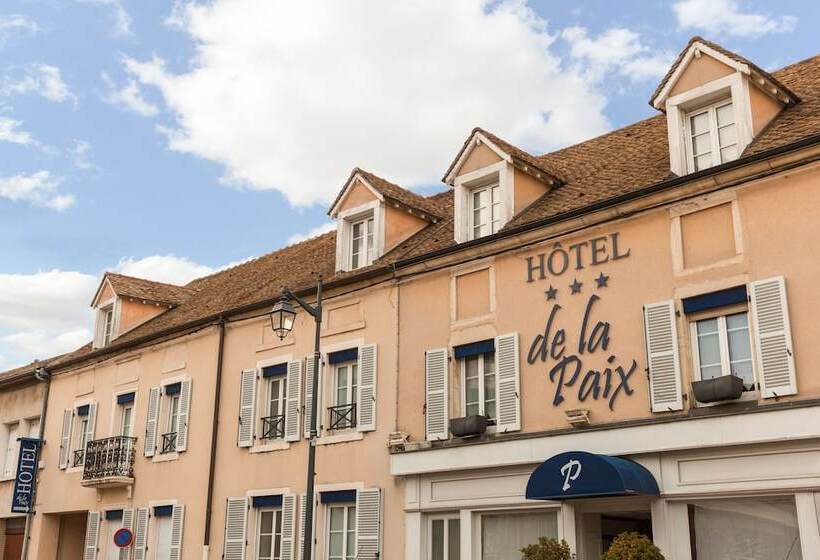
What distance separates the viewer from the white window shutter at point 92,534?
2188 centimetres

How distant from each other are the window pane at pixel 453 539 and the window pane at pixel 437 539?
14 centimetres

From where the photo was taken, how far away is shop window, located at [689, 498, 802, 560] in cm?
A: 1147

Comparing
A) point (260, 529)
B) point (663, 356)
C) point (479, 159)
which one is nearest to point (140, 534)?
point (260, 529)

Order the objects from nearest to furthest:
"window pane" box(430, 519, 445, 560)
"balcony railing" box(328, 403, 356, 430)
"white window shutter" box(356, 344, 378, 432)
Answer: "window pane" box(430, 519, 445, 560)
"white window shutter" box(356, 344, 378, 432)
"balcony railing" box(328, 403, 356, 430)

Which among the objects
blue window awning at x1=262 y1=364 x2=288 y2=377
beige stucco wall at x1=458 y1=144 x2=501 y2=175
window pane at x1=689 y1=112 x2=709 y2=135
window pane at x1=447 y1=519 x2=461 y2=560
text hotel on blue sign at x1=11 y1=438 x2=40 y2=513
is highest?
beige stucco wall at x1=458 y1=144 x2=501 y2=175

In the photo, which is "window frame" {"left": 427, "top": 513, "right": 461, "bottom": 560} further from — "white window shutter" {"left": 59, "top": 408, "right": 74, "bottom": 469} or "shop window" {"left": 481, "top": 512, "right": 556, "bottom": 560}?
"white window shutter" {"left": 59, "top": 408, "right": 74, "bottom": 469}

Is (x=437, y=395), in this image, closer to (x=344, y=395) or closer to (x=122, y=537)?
(x=344, y=395)

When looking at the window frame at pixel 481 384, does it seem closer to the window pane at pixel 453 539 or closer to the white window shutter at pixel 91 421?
the window pane at pixel 453 539

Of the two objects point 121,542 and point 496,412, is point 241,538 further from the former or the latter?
point 496,412

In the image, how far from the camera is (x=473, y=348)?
15.6 m

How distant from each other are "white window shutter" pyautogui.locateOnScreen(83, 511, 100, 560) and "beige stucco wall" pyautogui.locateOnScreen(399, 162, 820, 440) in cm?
992

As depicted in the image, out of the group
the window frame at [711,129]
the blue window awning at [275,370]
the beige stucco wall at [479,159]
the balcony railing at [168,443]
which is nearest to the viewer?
the window frame at [711,129]

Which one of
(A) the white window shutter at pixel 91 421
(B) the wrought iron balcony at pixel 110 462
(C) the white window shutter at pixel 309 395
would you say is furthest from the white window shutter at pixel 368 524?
(A) the white window shutter at pixel 91 421

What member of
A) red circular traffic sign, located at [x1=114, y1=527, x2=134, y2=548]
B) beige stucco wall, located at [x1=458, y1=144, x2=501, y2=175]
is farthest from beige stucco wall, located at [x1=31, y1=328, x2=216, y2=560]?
beige stucco wall, located at [x1=458, y1=144, x2=501, y2=175]
